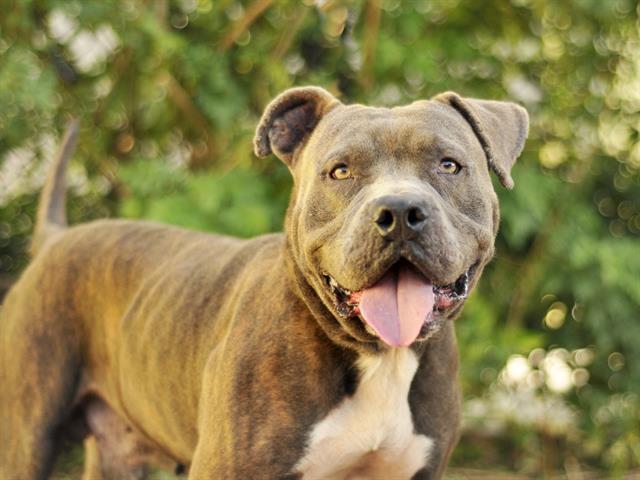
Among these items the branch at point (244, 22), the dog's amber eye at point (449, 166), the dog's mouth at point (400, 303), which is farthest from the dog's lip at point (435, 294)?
the branch at point (244, 22)

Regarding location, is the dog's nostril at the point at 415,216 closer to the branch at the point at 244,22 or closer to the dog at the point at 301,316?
the dog at the point at 301,316

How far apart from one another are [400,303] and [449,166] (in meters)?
0.51

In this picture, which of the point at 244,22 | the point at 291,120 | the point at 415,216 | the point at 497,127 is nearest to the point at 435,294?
the point at 415,216

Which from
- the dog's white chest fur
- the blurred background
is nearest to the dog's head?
the dog's white chest fur

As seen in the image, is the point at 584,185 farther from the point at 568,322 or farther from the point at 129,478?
the point at 129,478

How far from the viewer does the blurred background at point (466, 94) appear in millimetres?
6406

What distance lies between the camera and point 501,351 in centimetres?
647

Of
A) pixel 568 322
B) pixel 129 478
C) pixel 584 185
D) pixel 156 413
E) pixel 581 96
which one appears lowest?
pixel 568 322

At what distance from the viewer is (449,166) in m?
3.73

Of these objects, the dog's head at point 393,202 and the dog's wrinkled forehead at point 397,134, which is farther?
the dog's wrinkled forehead at point 397,134

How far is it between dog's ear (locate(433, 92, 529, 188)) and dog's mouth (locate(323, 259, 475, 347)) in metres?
0.55

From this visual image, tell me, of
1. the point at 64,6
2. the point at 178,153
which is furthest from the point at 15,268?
the point at 64,6

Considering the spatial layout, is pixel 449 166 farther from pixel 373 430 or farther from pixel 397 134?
pixel 373 430

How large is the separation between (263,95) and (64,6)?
119cm
